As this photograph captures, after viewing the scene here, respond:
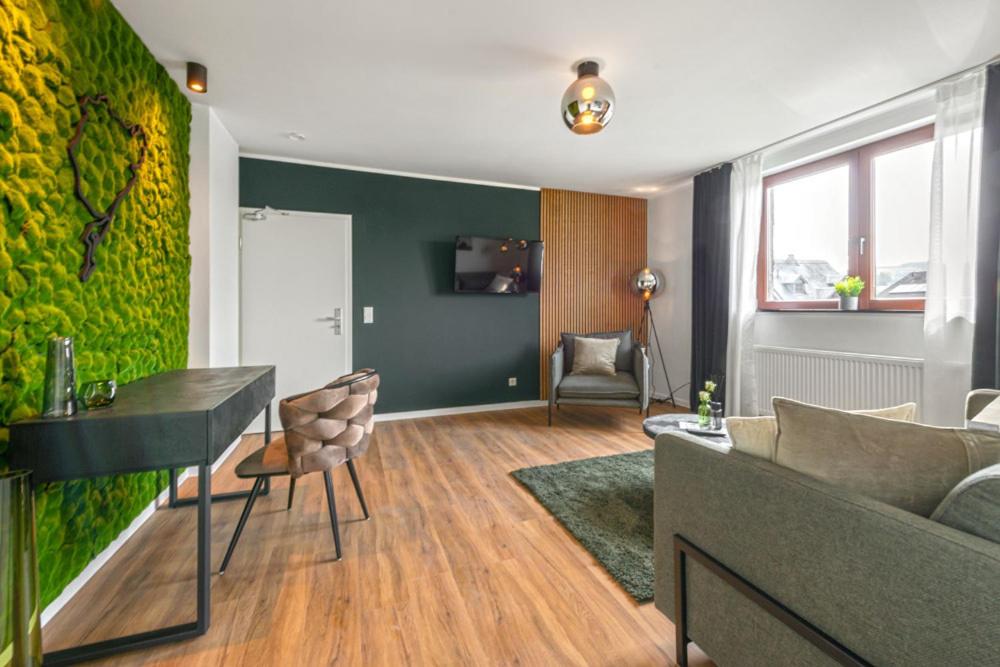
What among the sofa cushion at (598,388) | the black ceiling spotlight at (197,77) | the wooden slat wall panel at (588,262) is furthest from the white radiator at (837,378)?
the black ceiling spotlight at (197,77)

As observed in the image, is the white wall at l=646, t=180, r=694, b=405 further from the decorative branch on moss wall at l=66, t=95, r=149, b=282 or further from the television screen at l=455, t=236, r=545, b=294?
the decorative branch on moss wall at l=66, t=95, r=149, b=282

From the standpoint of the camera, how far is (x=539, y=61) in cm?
236

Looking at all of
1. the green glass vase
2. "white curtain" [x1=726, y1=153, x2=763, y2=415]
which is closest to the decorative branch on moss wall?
the green glass vase

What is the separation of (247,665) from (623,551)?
4.85 ft

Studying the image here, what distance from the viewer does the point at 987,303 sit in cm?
243

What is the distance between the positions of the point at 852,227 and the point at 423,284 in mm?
3728

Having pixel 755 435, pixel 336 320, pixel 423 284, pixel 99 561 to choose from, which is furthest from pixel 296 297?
pixel 755 435

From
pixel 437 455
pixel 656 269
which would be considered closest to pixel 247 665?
pixel 437 455

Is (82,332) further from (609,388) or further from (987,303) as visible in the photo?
(987,303)

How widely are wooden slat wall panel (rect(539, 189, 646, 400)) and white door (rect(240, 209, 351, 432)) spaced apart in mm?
2179

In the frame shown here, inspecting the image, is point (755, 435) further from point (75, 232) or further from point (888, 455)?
point (75, 232)

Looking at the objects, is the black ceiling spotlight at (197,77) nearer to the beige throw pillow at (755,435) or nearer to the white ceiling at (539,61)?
the white ceiling at (539,61)

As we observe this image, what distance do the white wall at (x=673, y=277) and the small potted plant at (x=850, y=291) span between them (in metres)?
1.54

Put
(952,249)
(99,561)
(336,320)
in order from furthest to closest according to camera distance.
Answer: (336,320) < (952,249) < (99,561)
